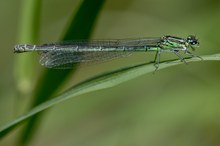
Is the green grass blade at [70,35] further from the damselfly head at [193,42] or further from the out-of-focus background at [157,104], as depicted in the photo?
the damselfly head at [193,42]

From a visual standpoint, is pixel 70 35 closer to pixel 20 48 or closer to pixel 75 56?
pixel 20 48

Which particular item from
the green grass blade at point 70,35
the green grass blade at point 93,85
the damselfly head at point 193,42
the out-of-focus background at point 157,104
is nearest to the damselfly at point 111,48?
the damselfly head at point 193,42

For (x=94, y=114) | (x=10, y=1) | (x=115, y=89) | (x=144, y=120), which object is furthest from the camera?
(x=10, y=1)

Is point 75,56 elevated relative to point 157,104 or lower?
elevated

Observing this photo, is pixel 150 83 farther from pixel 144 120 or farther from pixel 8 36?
pixel 8 36

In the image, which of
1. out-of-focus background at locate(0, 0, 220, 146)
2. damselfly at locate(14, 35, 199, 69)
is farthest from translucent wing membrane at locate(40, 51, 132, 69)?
out-of-focus background at locate(0, 0, 220, 146)

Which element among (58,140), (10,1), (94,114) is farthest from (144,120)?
(10,1)

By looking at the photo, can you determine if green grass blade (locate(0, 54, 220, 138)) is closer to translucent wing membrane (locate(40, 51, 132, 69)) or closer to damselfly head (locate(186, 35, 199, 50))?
translucent wing membrane (locate(40, 51, 132, 69))

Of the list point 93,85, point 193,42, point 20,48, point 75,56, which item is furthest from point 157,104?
point 93,85
